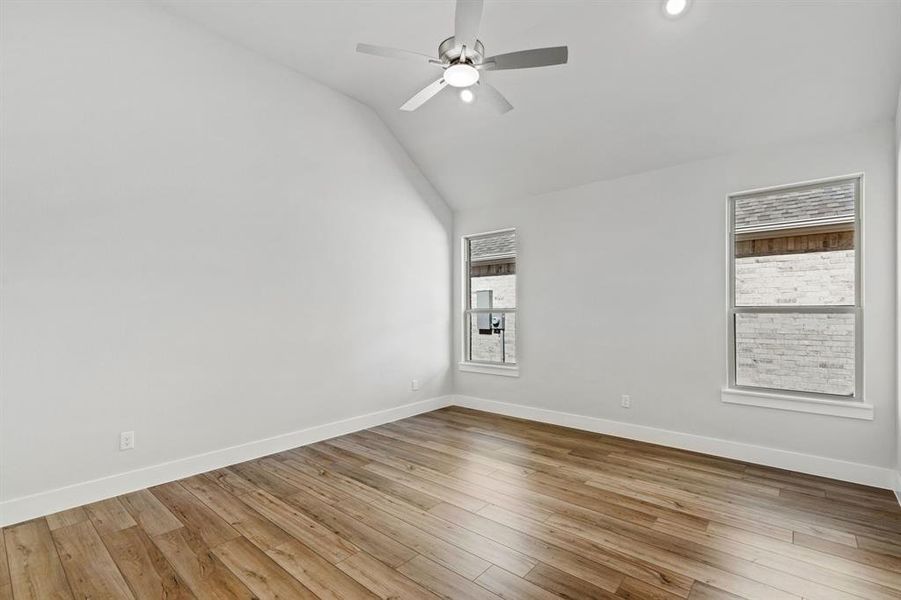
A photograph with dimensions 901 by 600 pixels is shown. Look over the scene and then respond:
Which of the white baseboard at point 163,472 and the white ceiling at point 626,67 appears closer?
the white baseboard at point 163,472

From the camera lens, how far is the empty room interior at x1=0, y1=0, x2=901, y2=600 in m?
2.37

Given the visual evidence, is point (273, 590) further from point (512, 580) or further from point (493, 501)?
point (493, 501)

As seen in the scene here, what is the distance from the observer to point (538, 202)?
495 centimetres

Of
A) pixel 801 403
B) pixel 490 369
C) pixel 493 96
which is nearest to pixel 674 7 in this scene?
pixel 493 96

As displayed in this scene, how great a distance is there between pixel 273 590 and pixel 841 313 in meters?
4.17

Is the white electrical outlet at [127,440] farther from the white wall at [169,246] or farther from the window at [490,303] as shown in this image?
the window at [490,303]

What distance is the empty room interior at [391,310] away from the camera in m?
2.37

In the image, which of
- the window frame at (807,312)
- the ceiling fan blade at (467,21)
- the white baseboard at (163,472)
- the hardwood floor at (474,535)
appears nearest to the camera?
the hardwood floor at (474,535)

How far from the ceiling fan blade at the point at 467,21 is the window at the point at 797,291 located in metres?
2.75

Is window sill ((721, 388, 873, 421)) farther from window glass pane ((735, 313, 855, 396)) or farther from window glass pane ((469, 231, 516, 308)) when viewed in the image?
window glass pane ((469, 231, 516, 308))

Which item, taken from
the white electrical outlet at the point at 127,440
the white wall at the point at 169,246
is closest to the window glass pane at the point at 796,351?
the white wall at the point at 169,246

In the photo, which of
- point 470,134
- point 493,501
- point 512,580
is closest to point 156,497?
point 493,501

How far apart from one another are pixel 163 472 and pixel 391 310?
2.55 metres

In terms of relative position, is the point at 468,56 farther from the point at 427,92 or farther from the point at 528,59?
the point at 427,92
